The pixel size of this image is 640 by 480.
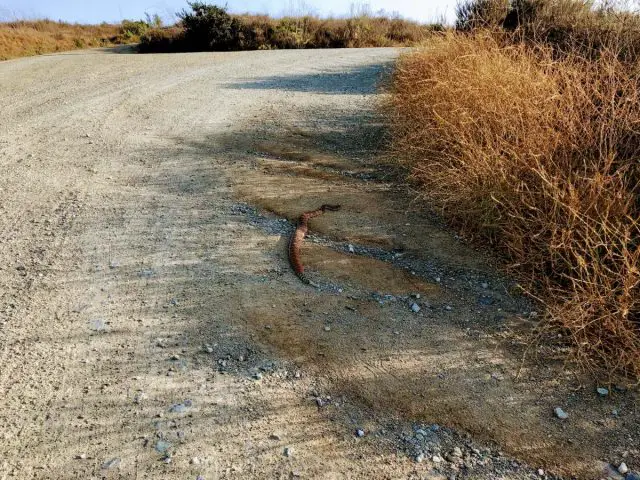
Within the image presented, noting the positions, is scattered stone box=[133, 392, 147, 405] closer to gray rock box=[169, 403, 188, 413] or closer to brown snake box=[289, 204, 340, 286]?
gray rock box=[169, 403, 188, 413]

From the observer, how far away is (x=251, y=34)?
18.0 meters

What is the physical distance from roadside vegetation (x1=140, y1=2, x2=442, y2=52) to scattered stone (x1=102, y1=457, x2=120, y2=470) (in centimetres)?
1614

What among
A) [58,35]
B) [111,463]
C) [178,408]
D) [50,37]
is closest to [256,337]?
[178,408]

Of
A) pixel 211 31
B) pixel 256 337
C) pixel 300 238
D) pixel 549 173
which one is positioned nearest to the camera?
pixel 256 337

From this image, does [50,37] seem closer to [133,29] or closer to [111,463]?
[133,29]

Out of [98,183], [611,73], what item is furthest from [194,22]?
[611,73]

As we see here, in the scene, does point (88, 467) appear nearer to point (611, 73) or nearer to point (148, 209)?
point (148, 209)

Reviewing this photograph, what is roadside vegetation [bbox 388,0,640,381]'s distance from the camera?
3379mm

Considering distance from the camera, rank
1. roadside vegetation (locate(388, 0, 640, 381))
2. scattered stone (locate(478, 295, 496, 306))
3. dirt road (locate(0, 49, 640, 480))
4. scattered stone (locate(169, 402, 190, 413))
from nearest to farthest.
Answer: dirt road (locate(0, 49, 640, 480)) → scattered stone (locate(169, 402, 190, 413)) → roadside vegetation (locate(388, 0, 640, 381)) → scattered stone (locate(478, 295, 496, 306))

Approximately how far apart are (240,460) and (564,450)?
5.10ft

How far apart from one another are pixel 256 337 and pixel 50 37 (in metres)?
18.7

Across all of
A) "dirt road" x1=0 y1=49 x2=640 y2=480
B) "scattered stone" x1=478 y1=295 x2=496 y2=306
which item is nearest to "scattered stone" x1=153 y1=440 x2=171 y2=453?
"dirt road" x1=0 y1=49 x2=640 y2=480

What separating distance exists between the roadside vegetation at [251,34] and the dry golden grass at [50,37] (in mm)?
2426

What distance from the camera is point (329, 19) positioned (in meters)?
20.5
